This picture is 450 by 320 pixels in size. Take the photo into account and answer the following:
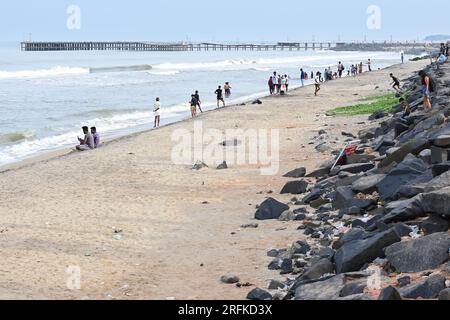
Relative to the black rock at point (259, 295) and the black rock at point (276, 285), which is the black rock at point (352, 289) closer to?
the black rock at point (259, 295)

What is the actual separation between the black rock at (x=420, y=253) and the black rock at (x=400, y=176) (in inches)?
95.8

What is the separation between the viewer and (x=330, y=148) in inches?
701

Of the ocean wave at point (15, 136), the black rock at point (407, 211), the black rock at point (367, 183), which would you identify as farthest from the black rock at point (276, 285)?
the ocean wave at point (15, 136)

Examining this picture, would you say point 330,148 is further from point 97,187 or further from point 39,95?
point 39,95

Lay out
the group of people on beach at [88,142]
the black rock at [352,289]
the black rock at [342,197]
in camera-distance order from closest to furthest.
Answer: the black rock at [352,289] → the black rock at [342,197] → the group of people on beach at [88,142]

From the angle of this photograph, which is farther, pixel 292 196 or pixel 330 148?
pixel 330 148

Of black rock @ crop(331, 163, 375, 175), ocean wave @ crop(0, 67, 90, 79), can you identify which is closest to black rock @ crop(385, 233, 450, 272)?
black rock @ crop(331, 163, 375, 175)

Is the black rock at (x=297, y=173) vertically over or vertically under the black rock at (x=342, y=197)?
under

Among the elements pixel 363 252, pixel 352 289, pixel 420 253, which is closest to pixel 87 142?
pixel 363 252

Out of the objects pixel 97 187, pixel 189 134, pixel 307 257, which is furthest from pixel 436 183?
pixel 189 134

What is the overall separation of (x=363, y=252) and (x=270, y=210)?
3984 millimetres

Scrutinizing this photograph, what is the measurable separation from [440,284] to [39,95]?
42.8 metres

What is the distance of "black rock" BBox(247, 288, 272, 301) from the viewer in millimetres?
7435

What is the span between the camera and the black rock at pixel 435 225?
7.63 m
